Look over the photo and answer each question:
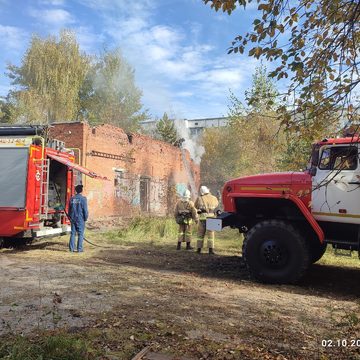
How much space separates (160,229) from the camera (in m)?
14.0

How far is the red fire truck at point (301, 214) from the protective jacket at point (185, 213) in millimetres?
3448

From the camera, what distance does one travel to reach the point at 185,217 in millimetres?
10969

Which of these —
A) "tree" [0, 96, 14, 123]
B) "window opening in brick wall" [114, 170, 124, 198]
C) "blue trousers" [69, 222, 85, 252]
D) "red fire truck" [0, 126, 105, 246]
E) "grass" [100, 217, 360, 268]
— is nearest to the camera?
"red fire truck" [0, 126, 105, 246]

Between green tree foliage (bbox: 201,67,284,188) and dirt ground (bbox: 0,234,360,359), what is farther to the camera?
green tree foliage (bbox: 201,67,284,188)

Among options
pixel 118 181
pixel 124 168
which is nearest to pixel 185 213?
pixel 118 181

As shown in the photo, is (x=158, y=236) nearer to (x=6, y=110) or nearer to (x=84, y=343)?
(x=84, y=343)

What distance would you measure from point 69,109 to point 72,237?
22.9 metres

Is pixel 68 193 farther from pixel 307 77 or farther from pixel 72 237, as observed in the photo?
pixel 307 77

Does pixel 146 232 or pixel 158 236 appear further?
pixel 146 232

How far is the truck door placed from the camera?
6.64 metres

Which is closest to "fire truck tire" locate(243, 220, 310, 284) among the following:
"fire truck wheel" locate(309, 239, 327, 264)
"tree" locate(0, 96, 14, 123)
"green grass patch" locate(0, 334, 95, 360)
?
"fire truck wheel" locate(309, 239, 327, 264)

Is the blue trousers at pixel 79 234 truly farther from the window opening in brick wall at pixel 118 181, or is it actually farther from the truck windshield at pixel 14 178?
the window opening in brick wall at pixel 118 181

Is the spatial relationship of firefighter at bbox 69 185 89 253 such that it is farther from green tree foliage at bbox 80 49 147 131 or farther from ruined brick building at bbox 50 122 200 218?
green tree foliage at bbox 80 49 147 131

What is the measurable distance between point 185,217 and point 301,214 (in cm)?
425
